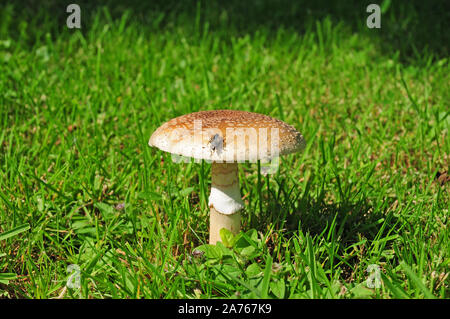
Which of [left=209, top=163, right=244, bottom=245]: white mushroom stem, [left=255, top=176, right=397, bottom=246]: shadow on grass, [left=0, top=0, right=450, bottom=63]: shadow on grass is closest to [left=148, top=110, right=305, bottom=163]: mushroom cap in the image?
[left=209, top=163, right=244, bottom=245]: white mushroom stem

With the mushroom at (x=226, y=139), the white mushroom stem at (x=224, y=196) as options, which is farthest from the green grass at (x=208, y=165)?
the mushroom at (x=226, y=139)

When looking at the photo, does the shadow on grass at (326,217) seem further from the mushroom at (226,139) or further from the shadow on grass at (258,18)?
the shadow on grass at (258,18)

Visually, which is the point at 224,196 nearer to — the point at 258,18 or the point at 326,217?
the point at 326,217

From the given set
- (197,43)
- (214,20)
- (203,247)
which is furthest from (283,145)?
(214,20)

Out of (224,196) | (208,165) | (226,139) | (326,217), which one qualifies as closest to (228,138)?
(226,139)

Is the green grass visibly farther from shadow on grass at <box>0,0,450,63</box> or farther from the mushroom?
the mushroom

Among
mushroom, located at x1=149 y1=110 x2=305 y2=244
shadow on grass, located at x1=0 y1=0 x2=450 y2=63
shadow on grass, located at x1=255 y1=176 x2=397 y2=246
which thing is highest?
shadow on grass, located at x1=0 y1=0 x2=450 y2=63

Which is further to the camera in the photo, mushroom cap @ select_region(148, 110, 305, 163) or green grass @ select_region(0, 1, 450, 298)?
green grass @ select_region(0, 1, 450, 298)

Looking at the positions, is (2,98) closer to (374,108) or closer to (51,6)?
(51,6)
